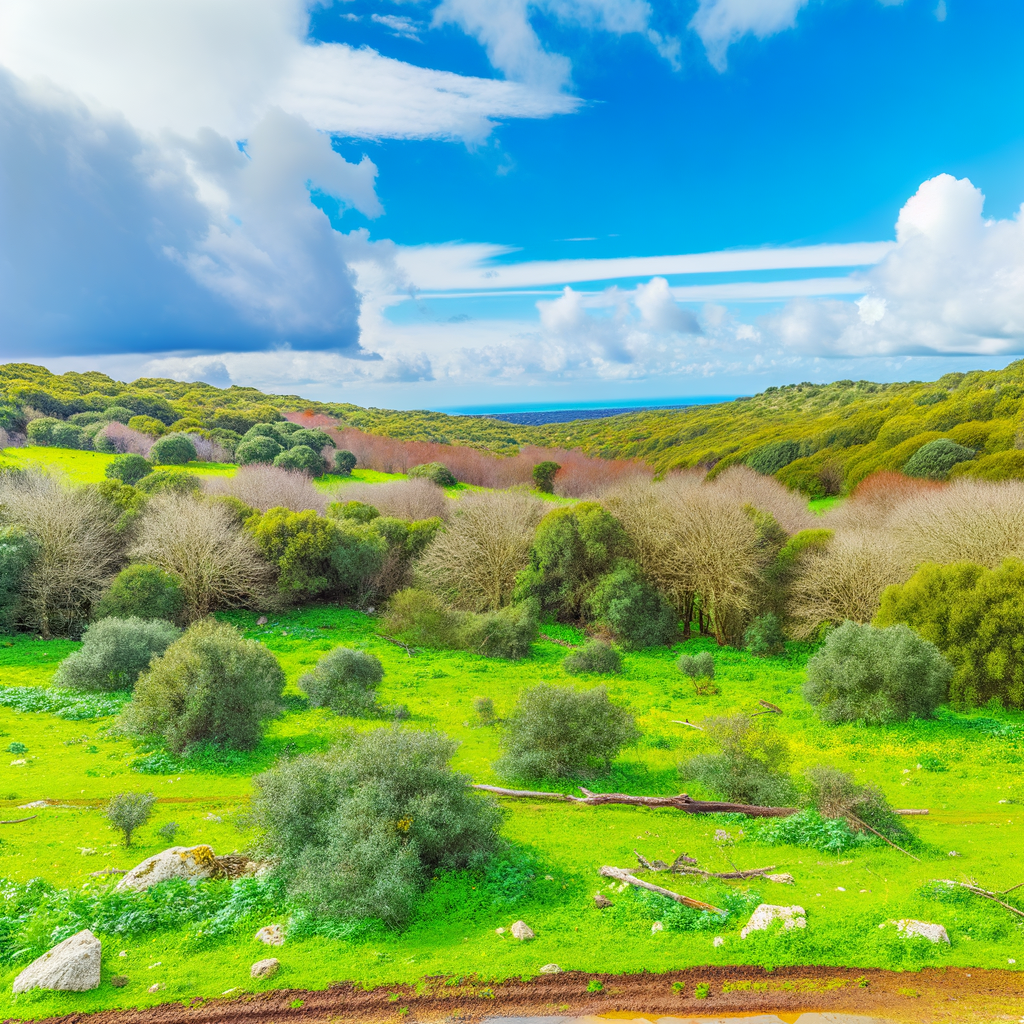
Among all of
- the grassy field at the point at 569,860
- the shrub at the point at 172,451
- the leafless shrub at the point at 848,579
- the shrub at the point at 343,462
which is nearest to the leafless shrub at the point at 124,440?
the shrub at the point at 172,451

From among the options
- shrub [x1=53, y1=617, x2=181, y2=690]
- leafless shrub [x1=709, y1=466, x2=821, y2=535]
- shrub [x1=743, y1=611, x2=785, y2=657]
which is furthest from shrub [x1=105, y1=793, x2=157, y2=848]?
leafless shrub [x1=709, y1=466, x2=821, y2=535]

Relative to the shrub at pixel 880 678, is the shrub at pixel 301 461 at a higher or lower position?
higher

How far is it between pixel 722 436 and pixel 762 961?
101 meters

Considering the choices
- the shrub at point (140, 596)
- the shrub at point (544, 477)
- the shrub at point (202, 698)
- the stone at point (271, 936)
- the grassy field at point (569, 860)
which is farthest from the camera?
the shrub at point (544, 477)

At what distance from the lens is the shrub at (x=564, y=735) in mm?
15945

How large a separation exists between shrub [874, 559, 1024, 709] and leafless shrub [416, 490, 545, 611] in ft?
64.9

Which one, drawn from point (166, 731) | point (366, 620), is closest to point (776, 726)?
point (166, 731)

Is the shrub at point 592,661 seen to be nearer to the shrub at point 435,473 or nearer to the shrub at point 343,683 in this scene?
the shrub at point 343,683

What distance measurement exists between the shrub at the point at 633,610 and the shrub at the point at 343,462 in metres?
38.4

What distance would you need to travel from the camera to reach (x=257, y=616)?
34188 mm

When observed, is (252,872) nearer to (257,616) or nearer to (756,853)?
(756,853)

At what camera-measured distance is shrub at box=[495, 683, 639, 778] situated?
52.3 feet

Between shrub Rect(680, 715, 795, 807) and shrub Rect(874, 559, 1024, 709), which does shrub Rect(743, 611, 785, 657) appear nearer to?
shrub Rect(874, 559, 1024, 709)

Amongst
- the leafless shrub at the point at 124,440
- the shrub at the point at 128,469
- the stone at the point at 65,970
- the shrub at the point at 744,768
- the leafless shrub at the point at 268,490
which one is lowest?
the shrub at the point at 744,768
